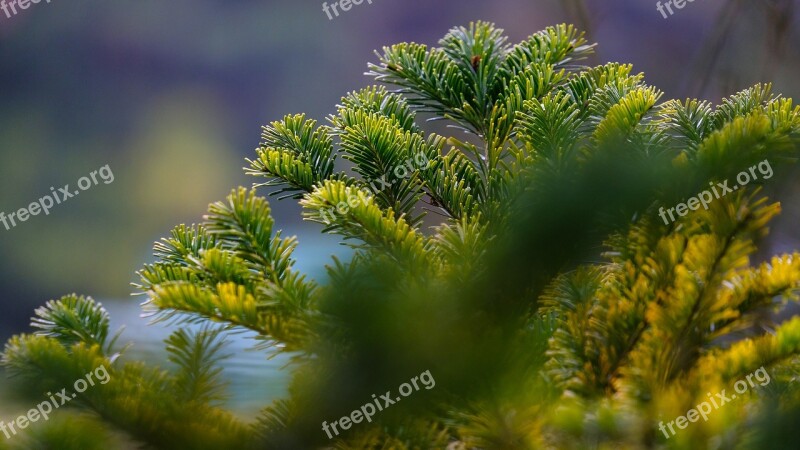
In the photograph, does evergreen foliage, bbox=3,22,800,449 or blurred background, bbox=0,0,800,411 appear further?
blurred background, bbox=0,0,800,411

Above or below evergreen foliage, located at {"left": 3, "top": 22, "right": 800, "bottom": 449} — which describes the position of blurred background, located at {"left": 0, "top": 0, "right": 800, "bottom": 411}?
above

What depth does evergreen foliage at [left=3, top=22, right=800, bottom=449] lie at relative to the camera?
8.6 inches

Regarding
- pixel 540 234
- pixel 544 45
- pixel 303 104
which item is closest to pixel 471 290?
pixel 540 234

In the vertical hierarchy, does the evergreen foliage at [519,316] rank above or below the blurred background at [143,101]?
below

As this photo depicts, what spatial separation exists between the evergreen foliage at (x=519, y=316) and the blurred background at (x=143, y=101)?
2431 mm

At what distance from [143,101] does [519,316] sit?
9.96ft

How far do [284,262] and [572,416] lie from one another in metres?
0.15

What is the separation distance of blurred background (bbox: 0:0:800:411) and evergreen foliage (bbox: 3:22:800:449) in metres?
2.43

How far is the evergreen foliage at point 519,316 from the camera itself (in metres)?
0.22

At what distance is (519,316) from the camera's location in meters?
0.25

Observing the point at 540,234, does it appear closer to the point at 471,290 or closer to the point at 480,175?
the point at 471,290

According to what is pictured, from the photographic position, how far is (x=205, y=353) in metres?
0.29

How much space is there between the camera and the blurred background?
2.81 metres

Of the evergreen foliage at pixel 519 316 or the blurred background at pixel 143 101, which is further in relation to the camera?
the blurred background at pixel 143 101
